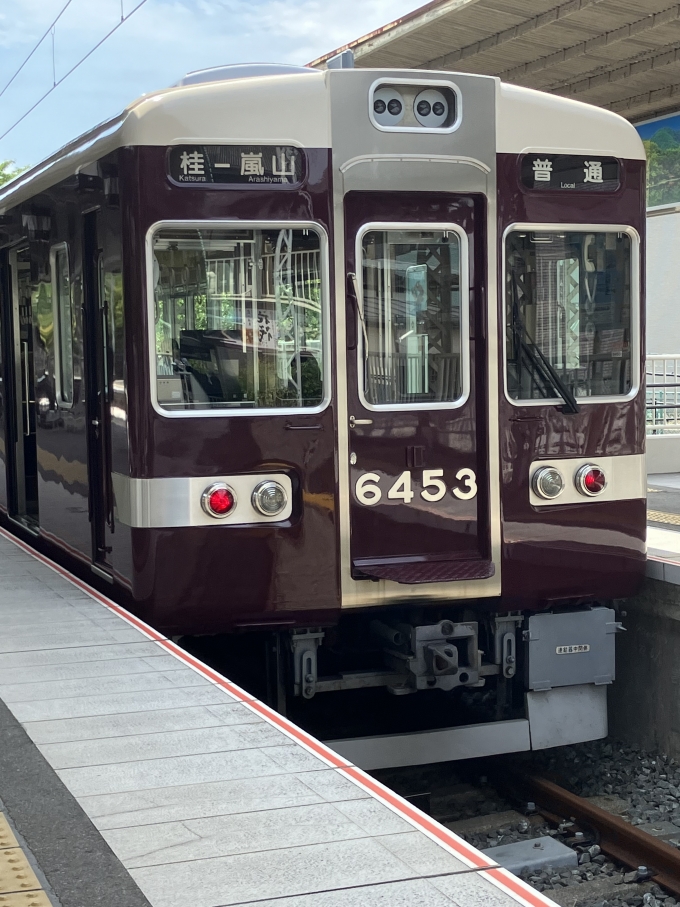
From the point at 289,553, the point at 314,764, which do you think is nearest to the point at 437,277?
the point at 289,553

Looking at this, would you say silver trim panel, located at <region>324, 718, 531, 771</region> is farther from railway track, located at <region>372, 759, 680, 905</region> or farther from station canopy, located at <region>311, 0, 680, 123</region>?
station canopy, located at <region>311, 0, 680, 123</region>

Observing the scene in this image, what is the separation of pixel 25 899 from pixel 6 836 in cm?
44

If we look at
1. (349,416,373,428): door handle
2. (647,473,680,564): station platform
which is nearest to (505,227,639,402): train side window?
(349,416,373,428): door handle

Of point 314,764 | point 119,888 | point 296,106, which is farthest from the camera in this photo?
point 296,106

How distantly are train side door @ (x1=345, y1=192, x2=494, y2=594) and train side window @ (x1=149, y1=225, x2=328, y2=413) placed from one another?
0.20m

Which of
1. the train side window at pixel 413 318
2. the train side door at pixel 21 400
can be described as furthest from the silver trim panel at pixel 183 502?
the train side door at pixel 21 400

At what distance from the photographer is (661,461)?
13508 mm

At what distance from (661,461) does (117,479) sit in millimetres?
8868

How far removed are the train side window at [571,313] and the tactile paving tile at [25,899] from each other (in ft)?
12.0

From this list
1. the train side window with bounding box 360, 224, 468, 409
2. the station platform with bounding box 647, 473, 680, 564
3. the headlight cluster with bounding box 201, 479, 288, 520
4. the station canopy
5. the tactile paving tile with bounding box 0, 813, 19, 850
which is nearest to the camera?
the tactile paving tile with bounding box 0, 813, 19, 850

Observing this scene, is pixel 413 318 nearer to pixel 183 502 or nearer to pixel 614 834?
pixel 183 502

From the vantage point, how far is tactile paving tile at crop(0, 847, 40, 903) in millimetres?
3010

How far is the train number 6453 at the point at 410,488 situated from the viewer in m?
5.80

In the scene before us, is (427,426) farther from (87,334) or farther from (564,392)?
(87,334)
